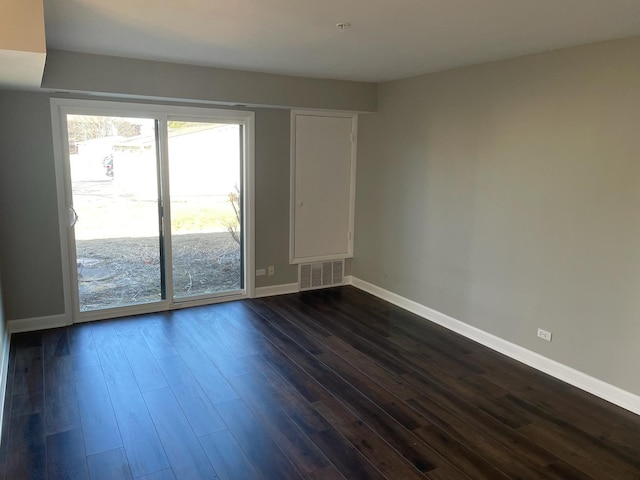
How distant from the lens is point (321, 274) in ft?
18.8

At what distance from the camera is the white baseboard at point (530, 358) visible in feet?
10.3

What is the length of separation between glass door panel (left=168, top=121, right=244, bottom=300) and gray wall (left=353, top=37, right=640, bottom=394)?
177 centimetres

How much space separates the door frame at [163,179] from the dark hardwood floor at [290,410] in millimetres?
343

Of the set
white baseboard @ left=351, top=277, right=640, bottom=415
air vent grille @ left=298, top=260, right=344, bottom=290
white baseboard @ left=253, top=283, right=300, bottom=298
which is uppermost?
air vent grille @ left=298, top=260, right=344, bottom=290

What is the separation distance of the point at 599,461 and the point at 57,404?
11.0ft

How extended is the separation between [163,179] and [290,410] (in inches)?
110

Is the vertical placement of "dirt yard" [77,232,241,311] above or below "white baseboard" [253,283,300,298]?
above

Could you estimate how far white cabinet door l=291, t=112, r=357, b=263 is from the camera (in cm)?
533

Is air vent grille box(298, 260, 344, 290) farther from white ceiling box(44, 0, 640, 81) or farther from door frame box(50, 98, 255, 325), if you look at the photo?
white ceiling box(44, 0, 640, 81)

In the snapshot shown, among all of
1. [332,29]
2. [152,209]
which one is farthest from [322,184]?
[332,29]

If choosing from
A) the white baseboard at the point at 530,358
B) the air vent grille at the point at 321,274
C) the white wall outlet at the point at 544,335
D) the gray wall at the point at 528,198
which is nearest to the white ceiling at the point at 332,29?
the gray wall at the point at 528,198

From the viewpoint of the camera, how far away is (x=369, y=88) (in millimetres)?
5219

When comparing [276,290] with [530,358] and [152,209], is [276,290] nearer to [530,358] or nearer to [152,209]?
[152,209]

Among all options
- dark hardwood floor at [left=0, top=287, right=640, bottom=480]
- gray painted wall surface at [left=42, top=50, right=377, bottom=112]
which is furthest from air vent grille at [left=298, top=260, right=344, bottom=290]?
gray painted wall surface at [left=42, top=50, right=377, bottom=112]
